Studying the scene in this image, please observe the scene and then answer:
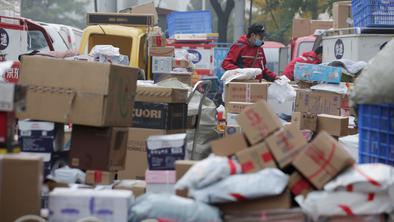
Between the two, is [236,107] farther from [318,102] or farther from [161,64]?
[161,64]

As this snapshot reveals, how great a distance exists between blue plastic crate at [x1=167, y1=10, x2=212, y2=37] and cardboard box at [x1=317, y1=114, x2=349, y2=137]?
19755 mm

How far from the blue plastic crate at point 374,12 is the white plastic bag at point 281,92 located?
1434 mm

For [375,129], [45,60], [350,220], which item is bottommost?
[350,220]

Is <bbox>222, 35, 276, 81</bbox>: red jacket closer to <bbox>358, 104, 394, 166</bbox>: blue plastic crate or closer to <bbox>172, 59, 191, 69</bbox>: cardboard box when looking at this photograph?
<bbox>172, 59, 191, 69</bbox>: cardboard box

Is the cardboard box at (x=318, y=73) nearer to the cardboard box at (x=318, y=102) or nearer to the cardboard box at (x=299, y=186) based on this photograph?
the cardboard box at (x=318, y=102)

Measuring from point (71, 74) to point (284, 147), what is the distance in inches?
80.1

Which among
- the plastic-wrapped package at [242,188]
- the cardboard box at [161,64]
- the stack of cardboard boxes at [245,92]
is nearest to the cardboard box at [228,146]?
the plastic-wrapped package at [242,188]

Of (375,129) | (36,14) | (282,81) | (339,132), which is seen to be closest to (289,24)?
(36,14)

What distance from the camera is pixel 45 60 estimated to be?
276 inches

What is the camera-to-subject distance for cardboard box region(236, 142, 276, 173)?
5.60m

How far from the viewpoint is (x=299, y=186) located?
5.61 meters

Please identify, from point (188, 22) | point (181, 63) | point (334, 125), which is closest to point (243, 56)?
point (181, 63)

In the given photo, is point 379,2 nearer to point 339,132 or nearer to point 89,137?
point 339,132

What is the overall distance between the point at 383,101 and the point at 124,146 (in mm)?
2222
